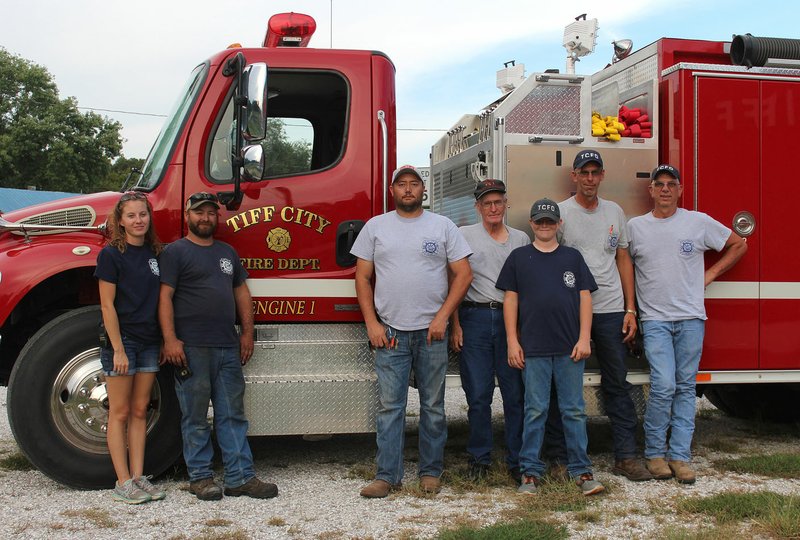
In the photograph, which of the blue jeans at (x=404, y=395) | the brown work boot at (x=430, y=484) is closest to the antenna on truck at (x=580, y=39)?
the blue jeans at (x=404, y=395)

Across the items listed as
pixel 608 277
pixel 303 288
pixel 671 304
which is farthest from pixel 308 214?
pixel 671 304

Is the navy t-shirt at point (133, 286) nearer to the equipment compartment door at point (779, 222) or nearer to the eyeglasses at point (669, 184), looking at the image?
the eyeglasses at point (669, 184)

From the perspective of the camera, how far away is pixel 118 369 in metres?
4.49

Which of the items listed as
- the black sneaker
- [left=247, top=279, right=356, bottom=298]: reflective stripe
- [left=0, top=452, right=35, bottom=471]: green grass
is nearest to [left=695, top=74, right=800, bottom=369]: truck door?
the black sneaker

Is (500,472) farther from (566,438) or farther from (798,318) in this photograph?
(798,318)

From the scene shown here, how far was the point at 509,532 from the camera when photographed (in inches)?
155

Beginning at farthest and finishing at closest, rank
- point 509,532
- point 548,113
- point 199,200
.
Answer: point 548,113, point 199,200, point 509,532

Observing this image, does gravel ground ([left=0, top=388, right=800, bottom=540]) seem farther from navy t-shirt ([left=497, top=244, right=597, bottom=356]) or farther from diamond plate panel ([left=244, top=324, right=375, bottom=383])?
navy t-shirt ([left=497, top=244, right=597, bottom=356])

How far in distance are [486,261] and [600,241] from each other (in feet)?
2.33

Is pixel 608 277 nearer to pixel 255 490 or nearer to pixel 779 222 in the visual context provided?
pixel 779 222

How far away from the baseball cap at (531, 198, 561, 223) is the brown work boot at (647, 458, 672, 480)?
1.64 metres

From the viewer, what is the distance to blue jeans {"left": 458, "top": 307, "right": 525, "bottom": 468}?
4945mm

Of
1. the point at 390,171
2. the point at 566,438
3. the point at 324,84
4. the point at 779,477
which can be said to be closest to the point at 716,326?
the point at 779,477

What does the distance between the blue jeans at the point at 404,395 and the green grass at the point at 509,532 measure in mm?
868
